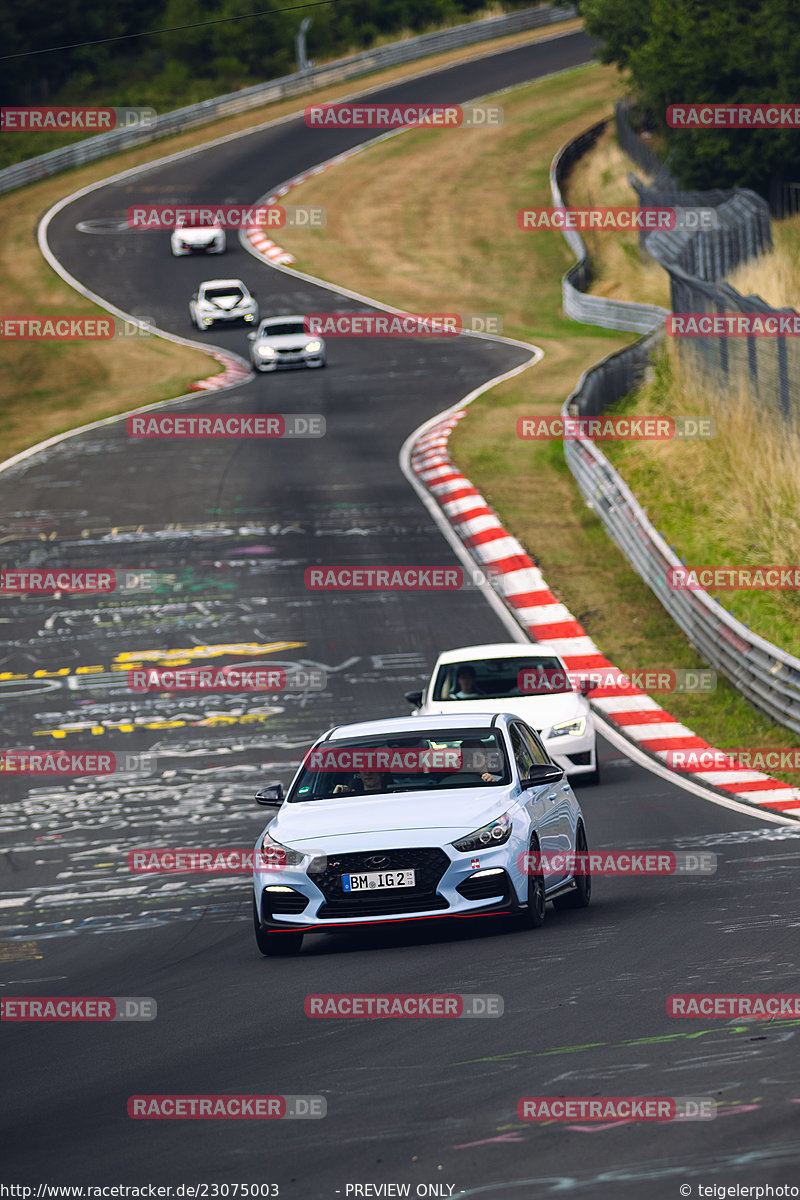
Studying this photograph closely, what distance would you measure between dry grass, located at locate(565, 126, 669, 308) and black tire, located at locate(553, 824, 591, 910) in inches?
1388

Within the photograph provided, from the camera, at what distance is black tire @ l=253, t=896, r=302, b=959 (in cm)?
1044

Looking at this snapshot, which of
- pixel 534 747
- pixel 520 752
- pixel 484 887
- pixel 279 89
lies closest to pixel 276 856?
pixel 484 887

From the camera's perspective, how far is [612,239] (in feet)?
179

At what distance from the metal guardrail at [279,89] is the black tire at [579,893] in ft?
194

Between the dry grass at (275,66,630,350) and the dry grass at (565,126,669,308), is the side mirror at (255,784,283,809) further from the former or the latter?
the dry grass at (565,126,669,308)

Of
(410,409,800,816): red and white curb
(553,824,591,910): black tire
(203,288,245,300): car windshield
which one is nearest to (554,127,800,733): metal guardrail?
(410,409,800,816): red and white curb

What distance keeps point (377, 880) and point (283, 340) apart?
3221 centimetres

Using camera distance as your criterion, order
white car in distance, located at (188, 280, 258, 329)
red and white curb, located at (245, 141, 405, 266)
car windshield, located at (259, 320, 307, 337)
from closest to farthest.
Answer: car windshield, located at (259, 320, 307, 337) < white car in distance, located at (188, 280, 258, 329) < red and white curb, located at (245, 141, 405, 266)

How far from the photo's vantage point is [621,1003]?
827 cm

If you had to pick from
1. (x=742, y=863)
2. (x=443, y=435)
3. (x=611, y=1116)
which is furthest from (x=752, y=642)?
A: (x=443, y=435)

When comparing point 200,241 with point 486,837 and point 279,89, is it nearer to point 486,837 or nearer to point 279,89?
point 279,89

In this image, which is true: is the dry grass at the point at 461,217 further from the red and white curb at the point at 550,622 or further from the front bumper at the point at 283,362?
the red and white curb at the point at 550,622

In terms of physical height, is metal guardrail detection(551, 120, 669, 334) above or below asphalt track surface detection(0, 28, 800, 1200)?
above

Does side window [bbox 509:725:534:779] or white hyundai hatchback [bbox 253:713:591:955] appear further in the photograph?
side window [bbox 509:725:534:779]
